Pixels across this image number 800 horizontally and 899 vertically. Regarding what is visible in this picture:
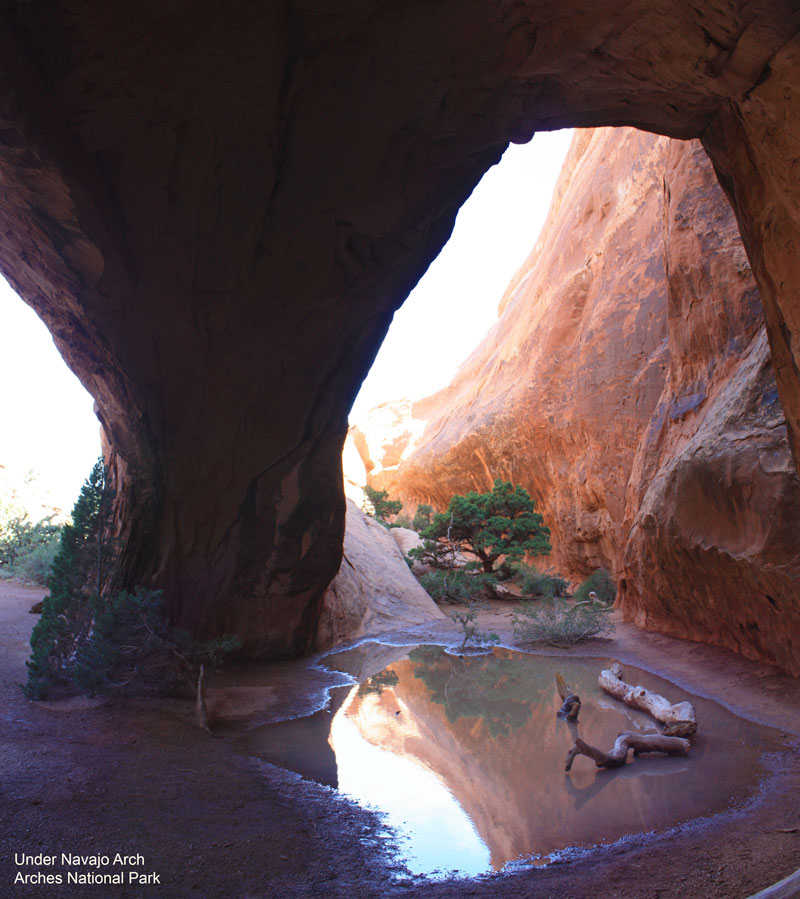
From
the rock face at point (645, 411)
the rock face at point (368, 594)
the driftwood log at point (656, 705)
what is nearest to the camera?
the driftwood log at point (656, 705)

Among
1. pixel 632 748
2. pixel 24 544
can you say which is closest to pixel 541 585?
pixel 632 748

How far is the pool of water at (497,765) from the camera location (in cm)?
386

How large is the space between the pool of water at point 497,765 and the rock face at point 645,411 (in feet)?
6.66

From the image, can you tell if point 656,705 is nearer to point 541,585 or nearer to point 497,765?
point 497,765

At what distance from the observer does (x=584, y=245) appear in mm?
19953

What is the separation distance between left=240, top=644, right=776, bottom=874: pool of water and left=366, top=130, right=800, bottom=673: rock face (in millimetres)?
2030

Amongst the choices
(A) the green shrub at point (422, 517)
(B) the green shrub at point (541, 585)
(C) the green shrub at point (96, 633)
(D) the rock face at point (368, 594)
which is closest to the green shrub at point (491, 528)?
(B) the green shrub at point (541, 585)

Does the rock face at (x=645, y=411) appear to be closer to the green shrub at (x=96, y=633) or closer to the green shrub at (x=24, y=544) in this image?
the green shrub at (x=96, y=633)

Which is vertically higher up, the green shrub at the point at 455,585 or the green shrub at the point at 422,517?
the green shrub at the point at 422,517

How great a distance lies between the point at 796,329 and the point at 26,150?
583 cm

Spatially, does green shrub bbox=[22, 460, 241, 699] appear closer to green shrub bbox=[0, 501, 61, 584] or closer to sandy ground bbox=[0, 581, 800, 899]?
sandy ground bbox=[0, 581, 800, 899]

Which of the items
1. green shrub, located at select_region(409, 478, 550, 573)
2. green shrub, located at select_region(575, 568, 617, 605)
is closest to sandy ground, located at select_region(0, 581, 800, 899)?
green shrub, located at select_region(575, 568, 617, 605)

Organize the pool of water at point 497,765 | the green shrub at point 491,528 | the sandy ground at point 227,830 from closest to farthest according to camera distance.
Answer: the sandy ground at point 227,830 → the pool of water at point 497,765 → the green shrub at point 491,528

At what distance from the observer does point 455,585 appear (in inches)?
635
